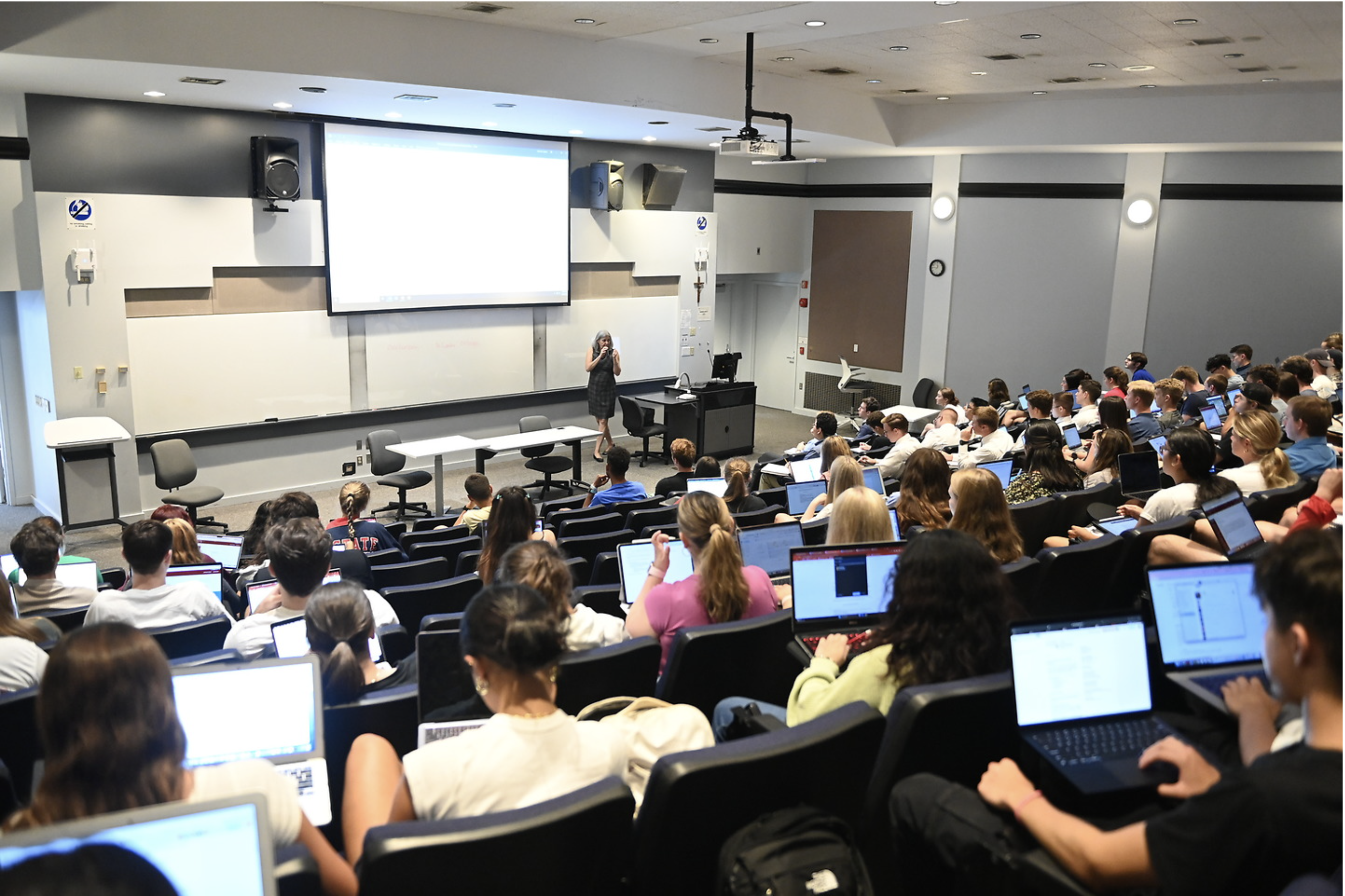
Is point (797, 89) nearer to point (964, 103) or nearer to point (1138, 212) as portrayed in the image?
point (964, 103)

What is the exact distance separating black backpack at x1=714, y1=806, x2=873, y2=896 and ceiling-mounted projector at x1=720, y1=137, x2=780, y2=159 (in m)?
6.68

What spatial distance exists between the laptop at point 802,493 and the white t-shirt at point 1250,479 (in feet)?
6.99

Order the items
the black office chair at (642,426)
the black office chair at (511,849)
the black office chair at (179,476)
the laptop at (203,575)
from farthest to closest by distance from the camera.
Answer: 1. the black office chair at (642,426)
2. the black office chair at (179,476)
3. the laptop at (203,575)
4. the black office chair at (511,849)

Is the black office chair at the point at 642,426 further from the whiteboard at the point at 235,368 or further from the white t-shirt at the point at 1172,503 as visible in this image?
the white t-shirt at the point at 1172,503

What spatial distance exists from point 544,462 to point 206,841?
7912mm

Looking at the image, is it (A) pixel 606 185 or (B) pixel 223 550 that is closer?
(B) pixel 223 550

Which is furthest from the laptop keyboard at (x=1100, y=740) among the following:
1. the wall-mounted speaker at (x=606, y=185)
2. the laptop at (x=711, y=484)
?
the wall-mounted speaker at (x=606, y=185)

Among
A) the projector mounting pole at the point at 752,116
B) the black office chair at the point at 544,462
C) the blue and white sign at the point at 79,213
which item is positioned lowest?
the black office chair at the point at 544,462

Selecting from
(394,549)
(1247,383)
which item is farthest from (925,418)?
(394,549)

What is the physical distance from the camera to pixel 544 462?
935cm

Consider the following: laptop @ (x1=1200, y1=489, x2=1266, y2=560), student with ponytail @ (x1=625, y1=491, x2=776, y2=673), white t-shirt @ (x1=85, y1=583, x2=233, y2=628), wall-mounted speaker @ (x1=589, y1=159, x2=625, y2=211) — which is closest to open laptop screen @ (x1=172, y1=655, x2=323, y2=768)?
student with ponytail @ (x1=625, y1=491, x2=776, y2=673)

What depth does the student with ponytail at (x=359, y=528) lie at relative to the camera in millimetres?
5488

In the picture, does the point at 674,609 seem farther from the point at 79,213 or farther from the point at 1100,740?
the point at 79,213

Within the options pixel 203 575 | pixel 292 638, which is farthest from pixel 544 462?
pixel 292 638
